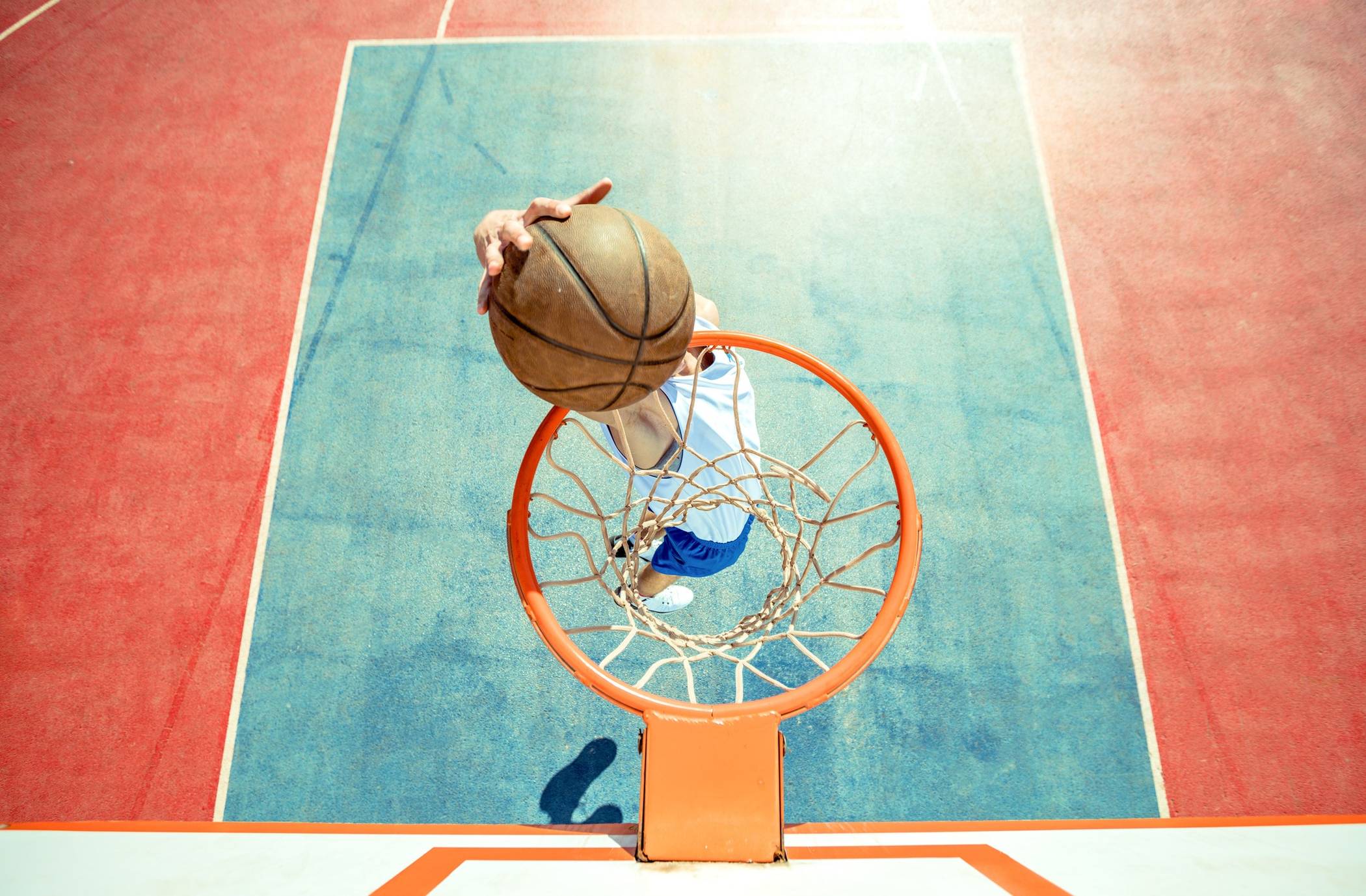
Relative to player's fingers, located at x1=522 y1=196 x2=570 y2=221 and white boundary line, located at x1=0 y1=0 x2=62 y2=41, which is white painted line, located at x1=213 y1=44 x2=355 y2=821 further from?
player's fingers, located at x1=522 y1=196 x2=570 y2=221

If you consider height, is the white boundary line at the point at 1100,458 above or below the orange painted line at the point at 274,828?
above

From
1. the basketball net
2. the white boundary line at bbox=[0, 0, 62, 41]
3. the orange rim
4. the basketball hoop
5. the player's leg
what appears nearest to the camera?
the basketball hoop

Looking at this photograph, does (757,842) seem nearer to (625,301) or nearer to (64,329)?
(625,301)

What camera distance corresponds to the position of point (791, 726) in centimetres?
331

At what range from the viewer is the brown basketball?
5.51 ft

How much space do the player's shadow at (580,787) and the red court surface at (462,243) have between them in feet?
5.05

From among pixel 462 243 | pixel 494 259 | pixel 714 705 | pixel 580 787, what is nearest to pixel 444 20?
pixel 462 243

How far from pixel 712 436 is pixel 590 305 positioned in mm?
983

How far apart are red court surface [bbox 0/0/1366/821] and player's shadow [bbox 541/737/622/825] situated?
154 centimetres

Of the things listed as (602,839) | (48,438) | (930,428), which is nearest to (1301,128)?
(930,428)

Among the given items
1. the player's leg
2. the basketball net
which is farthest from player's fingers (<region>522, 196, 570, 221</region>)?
the player's leg

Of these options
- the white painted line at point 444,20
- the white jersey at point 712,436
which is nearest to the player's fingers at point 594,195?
the white jersey at point 712,436

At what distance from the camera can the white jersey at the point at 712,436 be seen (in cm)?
251

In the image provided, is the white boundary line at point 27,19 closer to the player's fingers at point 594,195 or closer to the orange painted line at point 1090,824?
the player's fingers at point 594,195
